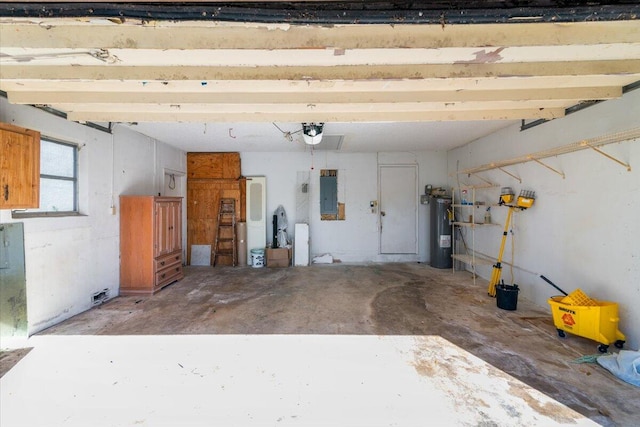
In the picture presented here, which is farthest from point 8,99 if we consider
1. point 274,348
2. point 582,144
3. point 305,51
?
point 582,144

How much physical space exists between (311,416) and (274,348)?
2.97 ft

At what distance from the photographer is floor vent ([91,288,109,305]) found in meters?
3.61

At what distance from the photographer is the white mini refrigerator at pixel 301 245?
19.9ft

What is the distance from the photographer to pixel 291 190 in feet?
20.7

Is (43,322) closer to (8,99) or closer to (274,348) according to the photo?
(8,99)

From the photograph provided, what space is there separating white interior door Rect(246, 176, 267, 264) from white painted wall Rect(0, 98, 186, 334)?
2.07 metres

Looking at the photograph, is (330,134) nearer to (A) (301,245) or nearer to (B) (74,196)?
(A) (301,245)

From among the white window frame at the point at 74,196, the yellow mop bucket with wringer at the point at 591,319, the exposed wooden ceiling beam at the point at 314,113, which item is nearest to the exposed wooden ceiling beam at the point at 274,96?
the exposed wooden ceiling beam at the point at 314,113

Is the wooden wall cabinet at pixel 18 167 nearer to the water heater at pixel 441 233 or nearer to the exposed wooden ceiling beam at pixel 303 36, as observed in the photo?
the exposed wooden ceiling beam at pixel 303 36

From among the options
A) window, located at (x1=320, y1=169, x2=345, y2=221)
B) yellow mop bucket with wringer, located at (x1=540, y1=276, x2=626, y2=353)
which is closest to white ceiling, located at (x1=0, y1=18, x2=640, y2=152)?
yellow mop bucket with wringer, located at (x1=540, y1=276, x2=626, y2=353)

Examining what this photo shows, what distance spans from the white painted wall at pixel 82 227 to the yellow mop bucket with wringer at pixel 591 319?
5.51 metres

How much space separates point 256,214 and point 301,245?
1288mm

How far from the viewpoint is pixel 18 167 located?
244 cm

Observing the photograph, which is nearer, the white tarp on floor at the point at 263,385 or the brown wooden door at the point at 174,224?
the white tarp on floor at the point at 263,385
